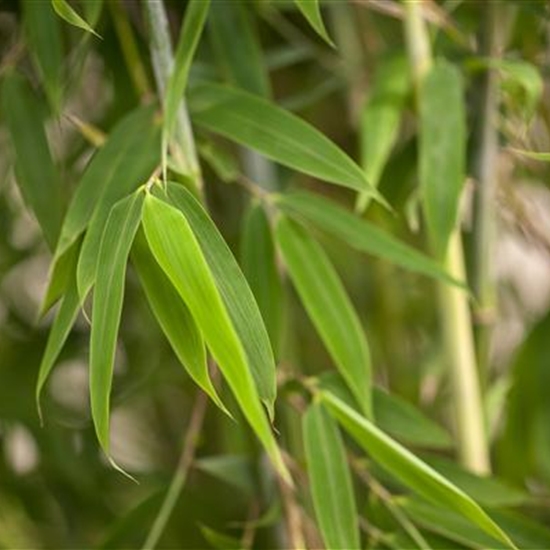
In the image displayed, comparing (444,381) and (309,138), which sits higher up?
(309,138)

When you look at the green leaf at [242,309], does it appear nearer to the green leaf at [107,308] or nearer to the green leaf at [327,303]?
the green leaf at [107,308]

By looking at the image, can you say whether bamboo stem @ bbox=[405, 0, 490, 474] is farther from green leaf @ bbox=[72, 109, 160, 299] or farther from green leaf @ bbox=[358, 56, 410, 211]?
green leaf @ bbox=[72, 109, 160, 299]

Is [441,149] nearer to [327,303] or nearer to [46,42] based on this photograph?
[327,303]

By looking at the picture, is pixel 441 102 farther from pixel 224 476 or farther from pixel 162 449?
pixel 162 449

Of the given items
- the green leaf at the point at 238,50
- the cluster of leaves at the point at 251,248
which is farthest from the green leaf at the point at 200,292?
the green leaf at the point at 238,50

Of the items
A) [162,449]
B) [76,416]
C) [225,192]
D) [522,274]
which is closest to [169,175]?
[225,192]

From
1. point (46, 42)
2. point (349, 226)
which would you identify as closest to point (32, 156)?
point (46, 42)
